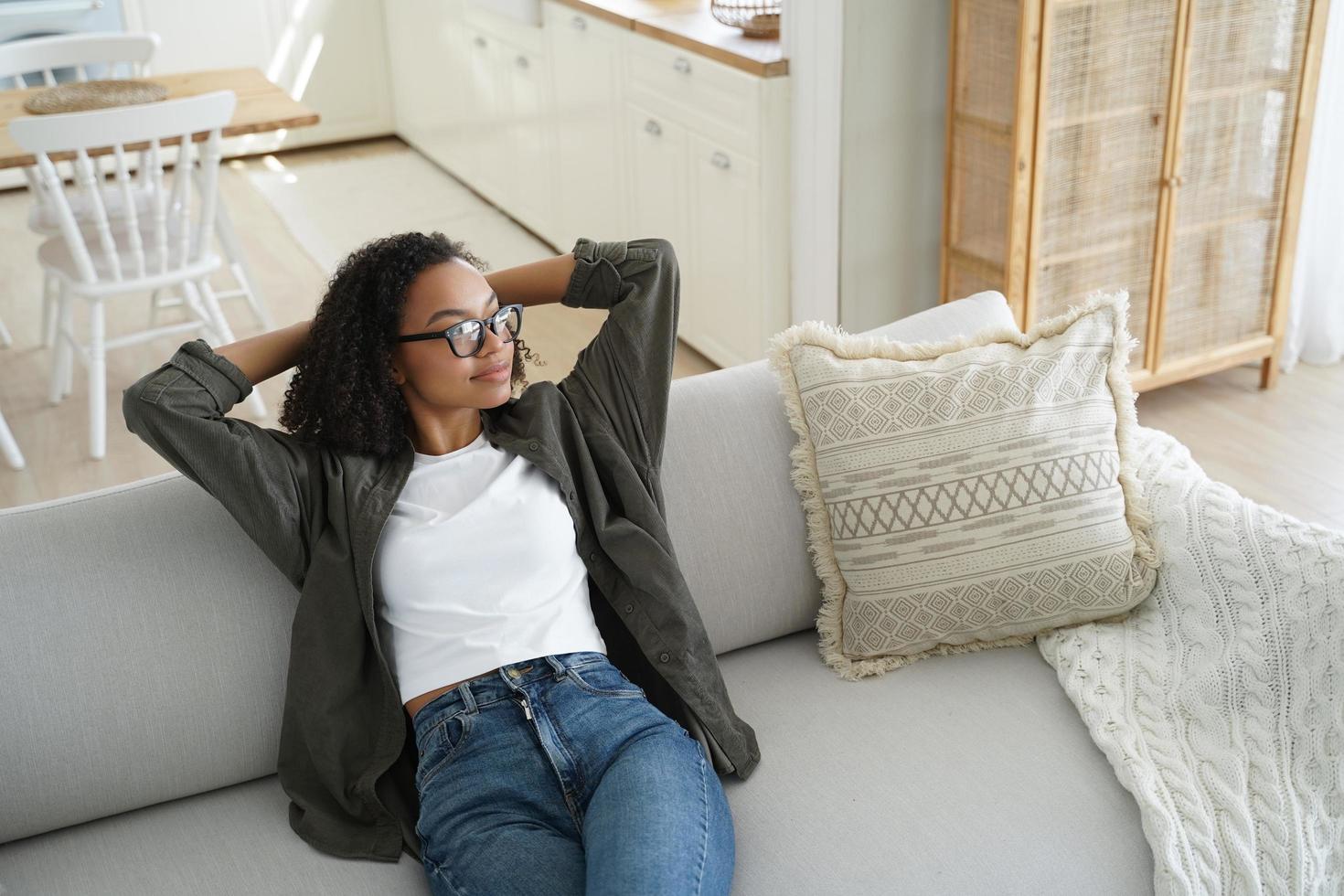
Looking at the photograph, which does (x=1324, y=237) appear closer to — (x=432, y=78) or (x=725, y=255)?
(x=725, y=255)

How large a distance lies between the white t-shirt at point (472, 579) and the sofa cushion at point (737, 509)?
22cm

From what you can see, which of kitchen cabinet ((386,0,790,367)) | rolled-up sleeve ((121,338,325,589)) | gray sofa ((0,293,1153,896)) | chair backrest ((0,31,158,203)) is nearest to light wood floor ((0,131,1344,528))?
kitchen cabinet ((386,0,790,367))

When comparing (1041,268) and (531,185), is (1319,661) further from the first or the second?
(531,185)

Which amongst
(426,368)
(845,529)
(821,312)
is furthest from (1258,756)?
(821,312)

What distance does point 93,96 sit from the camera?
11.3ft

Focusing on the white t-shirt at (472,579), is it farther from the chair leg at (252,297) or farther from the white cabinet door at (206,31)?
the white cabinet door at (206,31)

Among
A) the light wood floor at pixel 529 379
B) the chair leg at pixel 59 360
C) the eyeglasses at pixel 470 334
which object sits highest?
the eyeglasses at pixel 470 334

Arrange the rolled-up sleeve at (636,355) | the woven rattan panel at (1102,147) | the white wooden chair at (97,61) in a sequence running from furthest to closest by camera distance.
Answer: the white wooden chair at (97,61) < the woven rattan panel at (1102,147) < the rolled-up sleeve at (636,355)

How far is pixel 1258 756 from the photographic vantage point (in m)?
1.53

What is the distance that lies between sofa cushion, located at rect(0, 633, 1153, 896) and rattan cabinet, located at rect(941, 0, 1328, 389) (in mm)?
1571

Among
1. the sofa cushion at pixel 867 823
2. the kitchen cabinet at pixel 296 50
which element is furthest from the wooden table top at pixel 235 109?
the sofa cushion at pixel 867 823

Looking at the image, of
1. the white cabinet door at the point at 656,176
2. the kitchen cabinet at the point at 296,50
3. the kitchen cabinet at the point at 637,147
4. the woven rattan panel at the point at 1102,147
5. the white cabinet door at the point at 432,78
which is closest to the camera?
the woven rattan panel at the point at 1102,147

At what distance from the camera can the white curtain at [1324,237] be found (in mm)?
3287

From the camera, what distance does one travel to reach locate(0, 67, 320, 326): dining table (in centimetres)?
313
